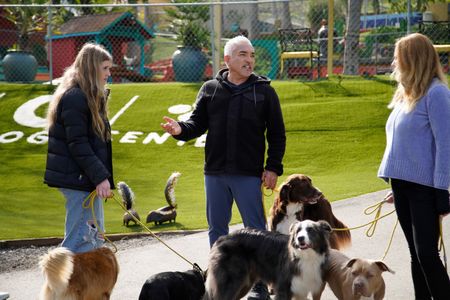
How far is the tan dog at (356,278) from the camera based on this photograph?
547 centimetres

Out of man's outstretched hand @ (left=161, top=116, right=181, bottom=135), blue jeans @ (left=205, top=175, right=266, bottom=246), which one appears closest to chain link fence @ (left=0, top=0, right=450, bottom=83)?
man's outstretched hand @ (left=161, top=116, right=181, bottom=135)

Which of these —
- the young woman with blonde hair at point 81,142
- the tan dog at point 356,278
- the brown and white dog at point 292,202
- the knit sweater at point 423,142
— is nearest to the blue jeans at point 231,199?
the brown and white dog at point 292,202

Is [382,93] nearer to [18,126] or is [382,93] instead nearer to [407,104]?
[18,126]

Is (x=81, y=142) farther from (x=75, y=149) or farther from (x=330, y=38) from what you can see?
(x=330, y=38)

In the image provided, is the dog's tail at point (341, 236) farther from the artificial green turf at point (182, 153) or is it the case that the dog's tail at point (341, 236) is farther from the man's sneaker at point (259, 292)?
the artificial green turf at point (182, 153)

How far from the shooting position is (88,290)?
5359 millimetres

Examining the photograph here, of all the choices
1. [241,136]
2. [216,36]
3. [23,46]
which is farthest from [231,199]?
[23,46]

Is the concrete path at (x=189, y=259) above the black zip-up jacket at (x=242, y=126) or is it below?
below

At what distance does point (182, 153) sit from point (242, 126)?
314 inches

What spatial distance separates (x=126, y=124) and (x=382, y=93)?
566 cm

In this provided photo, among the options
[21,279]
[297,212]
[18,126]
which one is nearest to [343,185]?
[297,212]

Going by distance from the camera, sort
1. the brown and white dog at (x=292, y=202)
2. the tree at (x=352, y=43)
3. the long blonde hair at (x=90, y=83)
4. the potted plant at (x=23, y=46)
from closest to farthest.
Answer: the long blonde hair at (x=90, y=83) → the brown and white dog at (x=292, y=202) → the tree at (x=352, y=43) → the potted plant at (x=23, y=46)

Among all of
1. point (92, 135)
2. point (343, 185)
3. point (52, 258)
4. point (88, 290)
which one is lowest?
point (343, 185)

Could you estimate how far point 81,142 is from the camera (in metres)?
5.50
